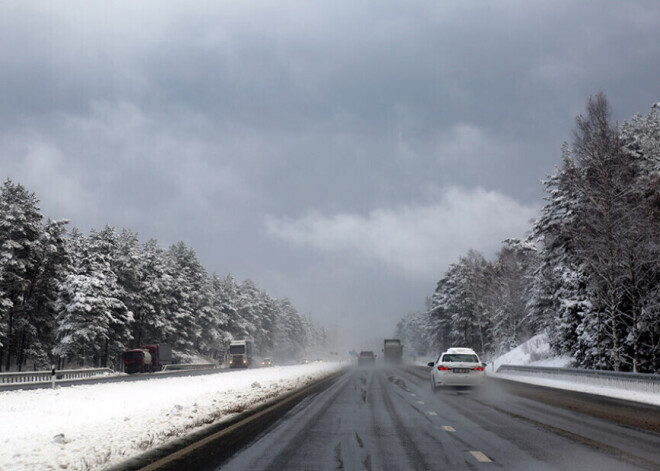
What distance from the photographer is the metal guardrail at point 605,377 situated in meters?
21.7

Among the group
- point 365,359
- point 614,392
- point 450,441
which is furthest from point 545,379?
point 365,359

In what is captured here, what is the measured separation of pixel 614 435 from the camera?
36.2 ft

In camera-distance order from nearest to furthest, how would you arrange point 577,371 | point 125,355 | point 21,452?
point 21,452
point 577,371
point 125,355

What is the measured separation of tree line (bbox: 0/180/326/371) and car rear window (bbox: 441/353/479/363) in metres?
35.4

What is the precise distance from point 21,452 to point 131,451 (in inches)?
58.7

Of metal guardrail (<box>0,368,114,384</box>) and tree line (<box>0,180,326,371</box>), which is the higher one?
tree line (<box>0,180,326,371</box>)

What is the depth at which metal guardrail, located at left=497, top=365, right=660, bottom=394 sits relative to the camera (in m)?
21.7

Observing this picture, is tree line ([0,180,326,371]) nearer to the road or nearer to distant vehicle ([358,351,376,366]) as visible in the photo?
distant vehicle ([358,351,376,366])

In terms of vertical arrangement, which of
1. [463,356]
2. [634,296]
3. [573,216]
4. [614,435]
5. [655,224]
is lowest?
[614,435]

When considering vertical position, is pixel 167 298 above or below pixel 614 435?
above

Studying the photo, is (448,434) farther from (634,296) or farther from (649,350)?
(649,350)

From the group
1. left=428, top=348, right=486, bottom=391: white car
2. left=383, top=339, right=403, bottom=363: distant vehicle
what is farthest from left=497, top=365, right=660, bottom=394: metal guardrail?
left=383, top=339, right=403, bottom=363: distant vehicle

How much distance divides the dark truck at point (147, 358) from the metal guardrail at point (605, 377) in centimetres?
3382

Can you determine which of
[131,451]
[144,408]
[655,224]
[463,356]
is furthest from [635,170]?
[131,451]
